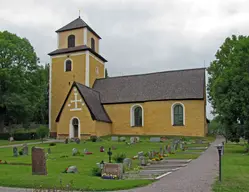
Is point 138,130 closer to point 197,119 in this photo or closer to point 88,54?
point 197,119

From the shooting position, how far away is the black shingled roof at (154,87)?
39.0 m

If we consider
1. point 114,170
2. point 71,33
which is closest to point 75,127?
point 71,33

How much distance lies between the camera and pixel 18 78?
1660 inches

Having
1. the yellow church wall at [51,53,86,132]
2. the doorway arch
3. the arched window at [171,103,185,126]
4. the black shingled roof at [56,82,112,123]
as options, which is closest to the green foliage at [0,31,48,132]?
the yellow church wall at [51,53,86,132]

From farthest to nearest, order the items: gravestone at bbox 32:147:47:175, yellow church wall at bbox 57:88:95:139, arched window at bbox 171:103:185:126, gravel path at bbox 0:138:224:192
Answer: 1. arched window at bbox 171:103:185:126
2. yellow church wall at bbox 57:88:95:139
3. gravestone at bbox 32:147:47:175
4. gravel path at bbox 0:138:224:192

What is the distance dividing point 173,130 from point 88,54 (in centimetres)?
1584

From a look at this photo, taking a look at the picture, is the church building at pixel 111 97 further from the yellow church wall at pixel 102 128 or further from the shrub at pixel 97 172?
the shrub at pixel 97 172

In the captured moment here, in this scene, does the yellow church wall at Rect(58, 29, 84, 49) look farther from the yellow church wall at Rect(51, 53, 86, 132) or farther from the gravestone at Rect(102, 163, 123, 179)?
the gravestone at Rect(102, 163, 123, 179)

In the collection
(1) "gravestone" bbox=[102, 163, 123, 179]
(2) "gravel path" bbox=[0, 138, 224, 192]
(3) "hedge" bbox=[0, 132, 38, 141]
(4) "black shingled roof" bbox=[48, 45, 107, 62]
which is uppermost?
(4) "black shingled roof" bbox=[48, 45, 107, 62]

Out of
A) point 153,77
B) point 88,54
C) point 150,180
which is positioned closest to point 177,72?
point 153,77

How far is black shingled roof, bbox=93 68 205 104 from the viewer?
39.0m

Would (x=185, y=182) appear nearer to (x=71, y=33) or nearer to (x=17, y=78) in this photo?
(x=17, y=78)

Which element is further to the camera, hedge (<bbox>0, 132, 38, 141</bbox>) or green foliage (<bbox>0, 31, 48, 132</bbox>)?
hedge (<bbox>0, 132, 38, 141</bbox>)

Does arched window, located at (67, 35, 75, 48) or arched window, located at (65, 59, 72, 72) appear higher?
arched window, located at (67, 35, 75, 48)
